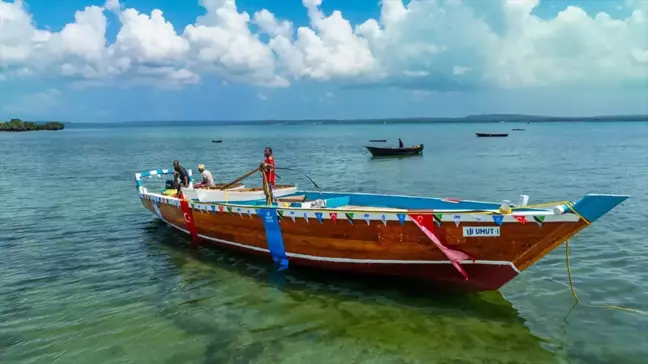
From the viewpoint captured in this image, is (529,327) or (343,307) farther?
(343,307)

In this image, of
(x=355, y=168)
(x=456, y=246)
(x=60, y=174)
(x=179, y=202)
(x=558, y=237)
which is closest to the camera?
(x=558, y=237)

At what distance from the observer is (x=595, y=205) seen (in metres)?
8.54

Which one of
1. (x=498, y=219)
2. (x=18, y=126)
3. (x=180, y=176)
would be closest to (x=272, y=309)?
(x=498, y=219)

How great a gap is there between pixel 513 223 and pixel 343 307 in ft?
12.5

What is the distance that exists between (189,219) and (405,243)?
765 cm

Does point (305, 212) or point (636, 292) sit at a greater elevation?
point (305, 212)

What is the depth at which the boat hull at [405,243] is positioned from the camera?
932 cm

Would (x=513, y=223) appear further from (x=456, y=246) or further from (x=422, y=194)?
(x=422, y=194)

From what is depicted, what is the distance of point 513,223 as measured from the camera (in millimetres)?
9250

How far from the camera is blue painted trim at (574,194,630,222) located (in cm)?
841

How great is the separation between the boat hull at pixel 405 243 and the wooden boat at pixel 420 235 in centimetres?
2

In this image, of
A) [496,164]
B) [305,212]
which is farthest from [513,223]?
[496,164]

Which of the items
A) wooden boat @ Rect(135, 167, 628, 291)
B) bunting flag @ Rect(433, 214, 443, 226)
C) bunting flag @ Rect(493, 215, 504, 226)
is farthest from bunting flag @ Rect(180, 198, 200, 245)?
bunting flag @ Rect(493, 215, 504, 226)

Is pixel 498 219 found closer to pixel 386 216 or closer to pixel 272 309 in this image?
pixel 386 216
